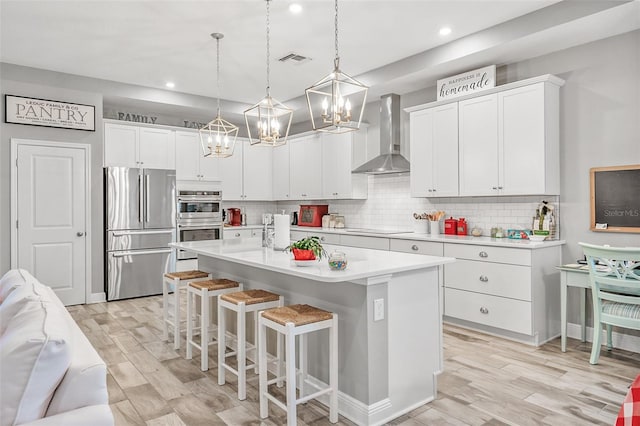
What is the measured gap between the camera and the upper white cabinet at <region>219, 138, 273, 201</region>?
7043 millimetres

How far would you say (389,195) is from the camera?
5938 millimetres

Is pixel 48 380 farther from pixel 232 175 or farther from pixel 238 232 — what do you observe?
pixel 232 175

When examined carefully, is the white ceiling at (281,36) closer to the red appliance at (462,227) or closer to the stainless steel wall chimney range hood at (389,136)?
the stainless steel wall chimney range hood at (389,136)

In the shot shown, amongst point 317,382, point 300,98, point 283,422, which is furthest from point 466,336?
point 300,98

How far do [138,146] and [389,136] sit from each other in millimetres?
3498

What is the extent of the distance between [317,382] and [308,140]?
15.1ft

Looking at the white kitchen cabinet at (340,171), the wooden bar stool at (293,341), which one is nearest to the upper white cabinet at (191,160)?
the white kitchen cabinet at (340,171)

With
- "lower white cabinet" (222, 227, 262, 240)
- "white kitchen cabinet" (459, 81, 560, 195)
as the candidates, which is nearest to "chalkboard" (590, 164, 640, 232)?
"white kitchen cabinet" (459, 81, 560, 195)

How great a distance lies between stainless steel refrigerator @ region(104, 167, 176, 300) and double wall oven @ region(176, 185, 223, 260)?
16cm

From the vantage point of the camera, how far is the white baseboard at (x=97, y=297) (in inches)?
219

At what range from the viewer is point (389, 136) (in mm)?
5590

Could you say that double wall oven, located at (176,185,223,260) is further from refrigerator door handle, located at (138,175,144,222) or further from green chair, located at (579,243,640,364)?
green chair, located at (579,243,640,364)

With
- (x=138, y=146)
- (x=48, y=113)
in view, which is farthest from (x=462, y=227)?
(x=48, y=113)

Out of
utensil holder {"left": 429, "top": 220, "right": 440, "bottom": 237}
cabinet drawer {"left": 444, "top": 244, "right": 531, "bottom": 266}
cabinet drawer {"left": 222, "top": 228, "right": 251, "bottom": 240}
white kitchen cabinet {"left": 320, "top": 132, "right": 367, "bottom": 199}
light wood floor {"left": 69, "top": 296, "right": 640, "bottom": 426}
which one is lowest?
light wood floor {"left": 69, "top": 296, "right": 640, "bottom": 426}
